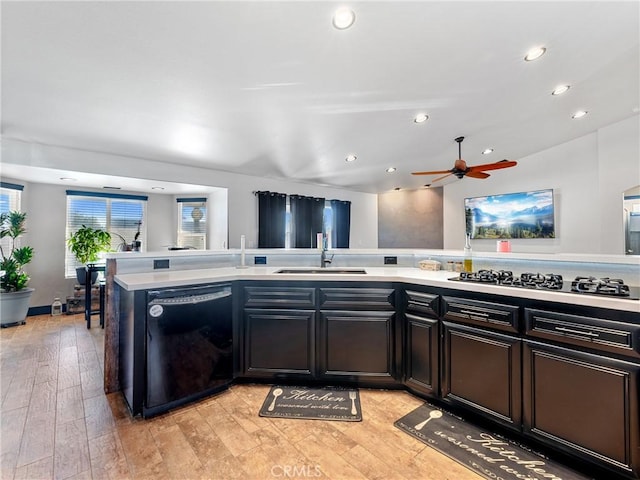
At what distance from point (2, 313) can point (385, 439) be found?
5391 millimetres

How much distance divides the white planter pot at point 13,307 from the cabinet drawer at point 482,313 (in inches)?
224

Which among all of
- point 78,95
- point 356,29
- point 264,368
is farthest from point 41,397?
point 356,29

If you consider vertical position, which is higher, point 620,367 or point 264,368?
point 620,367

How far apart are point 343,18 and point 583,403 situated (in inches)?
97.4

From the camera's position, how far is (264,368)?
7.30ft

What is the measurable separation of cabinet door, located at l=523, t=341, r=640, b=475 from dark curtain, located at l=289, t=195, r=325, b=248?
445cm

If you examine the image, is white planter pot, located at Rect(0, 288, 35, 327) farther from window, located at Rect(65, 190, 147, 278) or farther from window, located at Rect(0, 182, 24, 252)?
window, located at Rect(65, 190, 147, 278)

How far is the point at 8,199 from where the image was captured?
4.29 meters

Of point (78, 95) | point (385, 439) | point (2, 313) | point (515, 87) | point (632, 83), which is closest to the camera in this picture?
point (385, 439)

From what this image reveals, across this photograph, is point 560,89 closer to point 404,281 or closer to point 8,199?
point 404,281

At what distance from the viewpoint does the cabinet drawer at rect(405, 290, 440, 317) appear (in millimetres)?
1962

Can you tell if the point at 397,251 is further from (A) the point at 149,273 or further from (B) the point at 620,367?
(A) the point at 149,273

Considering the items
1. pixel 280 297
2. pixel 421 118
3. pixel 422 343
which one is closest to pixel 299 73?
pixel 421 118

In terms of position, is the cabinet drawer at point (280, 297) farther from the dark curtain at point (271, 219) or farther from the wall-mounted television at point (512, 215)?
the wall-mounted television at point (512, 215)
